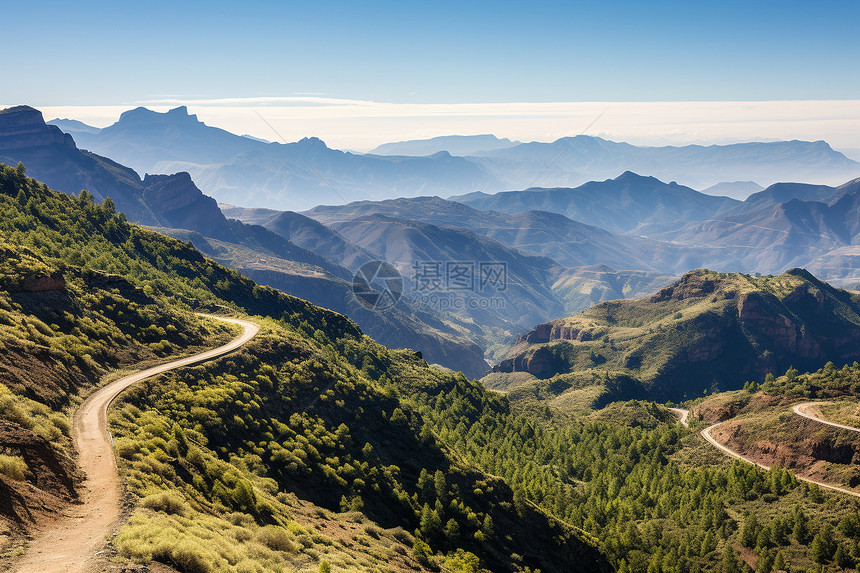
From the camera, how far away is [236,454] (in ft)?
199

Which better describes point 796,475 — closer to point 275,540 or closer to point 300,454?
point 300,454

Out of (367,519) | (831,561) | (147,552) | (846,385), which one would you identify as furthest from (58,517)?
(846,385)

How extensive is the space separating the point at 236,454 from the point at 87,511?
27339 millimetres

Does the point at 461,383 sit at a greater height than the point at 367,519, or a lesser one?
lesser

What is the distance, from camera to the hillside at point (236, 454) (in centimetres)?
3659

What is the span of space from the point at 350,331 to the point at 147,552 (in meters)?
150

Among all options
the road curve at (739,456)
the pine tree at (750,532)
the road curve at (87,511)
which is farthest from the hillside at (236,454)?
the road curve at (739,456)

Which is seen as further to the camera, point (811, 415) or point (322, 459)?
point (811, 415)

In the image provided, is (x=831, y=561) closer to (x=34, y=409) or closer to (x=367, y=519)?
(x=367, y=519)

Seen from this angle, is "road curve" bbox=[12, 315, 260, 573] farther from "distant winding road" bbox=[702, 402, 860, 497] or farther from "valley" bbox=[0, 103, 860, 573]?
"distant winding road" bbox=[702, 402, 860, 497]

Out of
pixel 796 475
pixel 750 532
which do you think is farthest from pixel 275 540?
pixel 796 475

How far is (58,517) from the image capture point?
3228 centimetres

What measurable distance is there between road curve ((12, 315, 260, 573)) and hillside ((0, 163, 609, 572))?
43.3 inches

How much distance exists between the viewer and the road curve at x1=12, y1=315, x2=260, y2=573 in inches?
1078
